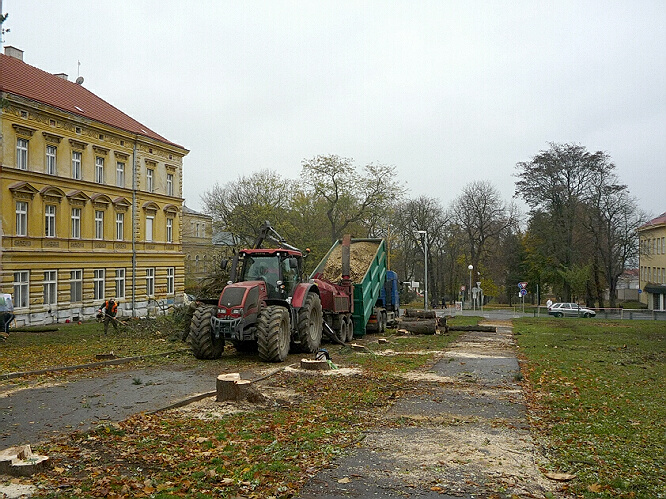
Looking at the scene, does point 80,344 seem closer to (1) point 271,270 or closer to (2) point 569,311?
(1) point 271,270

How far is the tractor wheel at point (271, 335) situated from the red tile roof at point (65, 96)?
17.4m

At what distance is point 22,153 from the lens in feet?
87.9

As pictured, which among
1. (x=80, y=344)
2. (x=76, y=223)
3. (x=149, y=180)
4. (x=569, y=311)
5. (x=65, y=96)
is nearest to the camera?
(x=80, y=344)

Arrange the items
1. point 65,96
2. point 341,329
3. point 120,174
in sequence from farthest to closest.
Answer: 1. point 120,174
2. point 65,96
3. point 341,329

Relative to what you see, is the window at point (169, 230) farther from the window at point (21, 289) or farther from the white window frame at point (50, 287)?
the window at point (21, 289)

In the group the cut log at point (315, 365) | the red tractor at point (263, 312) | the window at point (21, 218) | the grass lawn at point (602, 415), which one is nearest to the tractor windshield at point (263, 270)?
the red tractor at point (263, 312)

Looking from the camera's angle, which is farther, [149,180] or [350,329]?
[149,180]

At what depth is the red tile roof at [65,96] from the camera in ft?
92.8

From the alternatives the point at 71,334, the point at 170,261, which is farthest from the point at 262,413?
the point at 170,261

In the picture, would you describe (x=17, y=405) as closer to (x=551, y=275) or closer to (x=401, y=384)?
(x=401, y=384)

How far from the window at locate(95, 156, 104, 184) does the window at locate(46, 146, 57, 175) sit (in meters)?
3.58

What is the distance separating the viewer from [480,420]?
328 inches

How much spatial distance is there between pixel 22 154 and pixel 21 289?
18.9ft

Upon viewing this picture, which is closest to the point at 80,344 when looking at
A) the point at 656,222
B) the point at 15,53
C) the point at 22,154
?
the point at 22,154
